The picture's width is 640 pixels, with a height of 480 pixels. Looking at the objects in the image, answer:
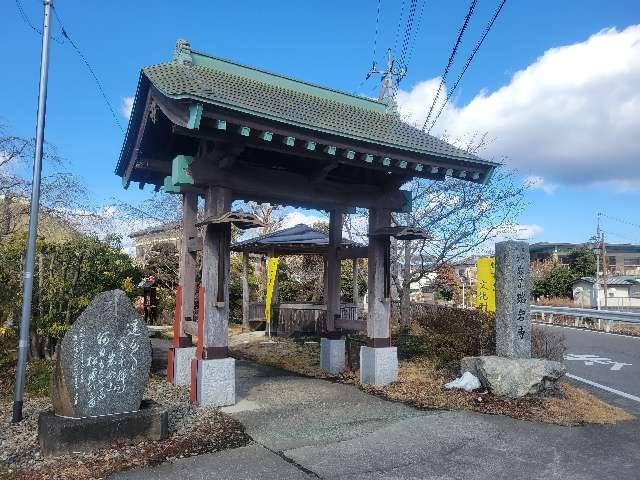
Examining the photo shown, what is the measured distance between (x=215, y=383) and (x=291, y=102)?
4.57m

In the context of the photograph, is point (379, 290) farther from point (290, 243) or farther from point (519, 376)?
point (290, 243)

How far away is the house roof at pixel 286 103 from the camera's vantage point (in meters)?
6.45

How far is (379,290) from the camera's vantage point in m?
8.73

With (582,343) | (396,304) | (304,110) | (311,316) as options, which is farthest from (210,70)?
(396,304)

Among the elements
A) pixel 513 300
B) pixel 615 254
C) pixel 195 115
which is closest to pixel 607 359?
pixel 513 300

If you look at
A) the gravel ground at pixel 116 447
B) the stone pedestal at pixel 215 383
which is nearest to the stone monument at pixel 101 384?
the gravel ground at pixel 116 447

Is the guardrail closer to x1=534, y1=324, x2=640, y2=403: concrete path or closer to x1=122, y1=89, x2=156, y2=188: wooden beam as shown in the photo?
x1=534, y1=324, x2=640, y2=403: concrete path

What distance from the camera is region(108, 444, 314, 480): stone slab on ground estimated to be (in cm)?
453

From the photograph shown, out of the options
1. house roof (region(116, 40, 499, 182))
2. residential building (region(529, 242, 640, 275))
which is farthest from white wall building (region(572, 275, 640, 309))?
house roof (region(116, 40, 499, 182))

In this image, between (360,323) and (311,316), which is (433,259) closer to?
(311,316)

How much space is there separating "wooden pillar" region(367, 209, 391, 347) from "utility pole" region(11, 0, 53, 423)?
17.0 ft

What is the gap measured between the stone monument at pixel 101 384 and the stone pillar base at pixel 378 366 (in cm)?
403

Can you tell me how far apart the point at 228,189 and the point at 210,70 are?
2.44 m

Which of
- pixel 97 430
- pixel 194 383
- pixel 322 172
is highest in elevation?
pixel 322 172
